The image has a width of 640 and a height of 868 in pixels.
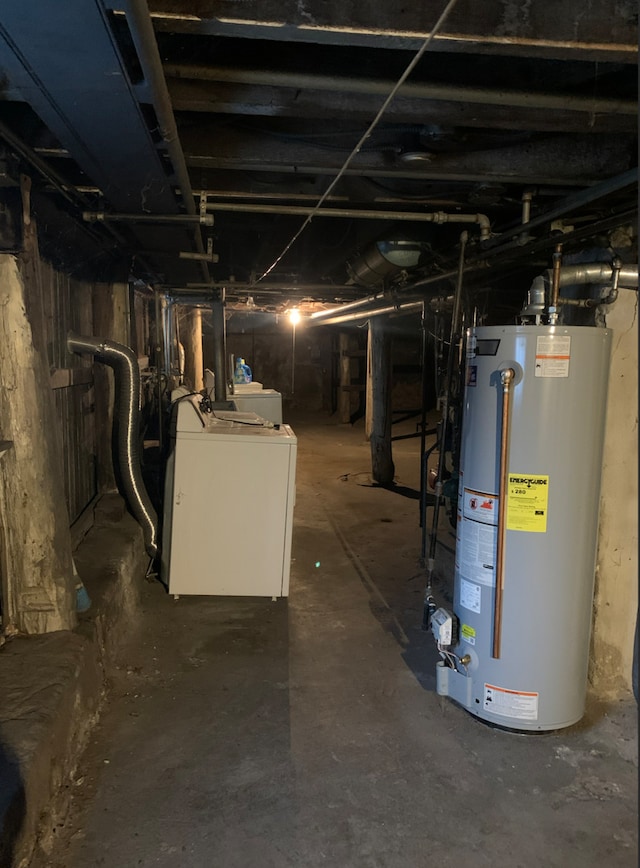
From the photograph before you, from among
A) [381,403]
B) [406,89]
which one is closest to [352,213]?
[406,89]

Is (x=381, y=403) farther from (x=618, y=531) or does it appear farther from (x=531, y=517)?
(x=531, y=517)

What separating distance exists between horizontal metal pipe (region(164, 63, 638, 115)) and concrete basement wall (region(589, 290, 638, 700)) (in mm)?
915

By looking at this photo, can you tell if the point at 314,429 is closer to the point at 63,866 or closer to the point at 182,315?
the point at 182,315

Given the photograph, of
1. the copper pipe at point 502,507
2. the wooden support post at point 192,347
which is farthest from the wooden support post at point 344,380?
the copper pipe at point 502,507

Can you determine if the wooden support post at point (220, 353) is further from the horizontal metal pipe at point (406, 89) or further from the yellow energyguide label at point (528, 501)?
the horizontal metal pipe at point (406, 89)

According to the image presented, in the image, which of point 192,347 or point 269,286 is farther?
point 192,347

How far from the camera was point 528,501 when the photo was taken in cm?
213

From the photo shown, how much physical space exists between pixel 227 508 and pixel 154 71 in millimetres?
2379

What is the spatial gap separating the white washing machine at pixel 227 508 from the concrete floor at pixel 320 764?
192mm

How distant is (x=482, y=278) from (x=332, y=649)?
2209 mm

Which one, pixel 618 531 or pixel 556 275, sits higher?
pixel 556 275

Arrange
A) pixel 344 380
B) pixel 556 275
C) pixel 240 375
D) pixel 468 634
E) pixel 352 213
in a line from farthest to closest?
pixel 344 380 < pixel 240 375 < pixel 352 213 < pixel 468 634 < pixel 556 275

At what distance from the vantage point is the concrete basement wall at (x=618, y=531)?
2299mm

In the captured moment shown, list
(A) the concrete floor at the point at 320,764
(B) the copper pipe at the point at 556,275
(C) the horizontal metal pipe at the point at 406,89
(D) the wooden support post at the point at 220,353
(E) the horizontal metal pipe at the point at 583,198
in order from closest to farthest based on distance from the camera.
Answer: (C) the horizontal metal pipe at the point at 406,89 → (A) the concrete floor at the point at 320,764 → (E) the horizontal metal pipe at the point at 583,198 → (B) the copper pipe at the point at 556,275 → (D) the wooden support post at the point at 220,353
